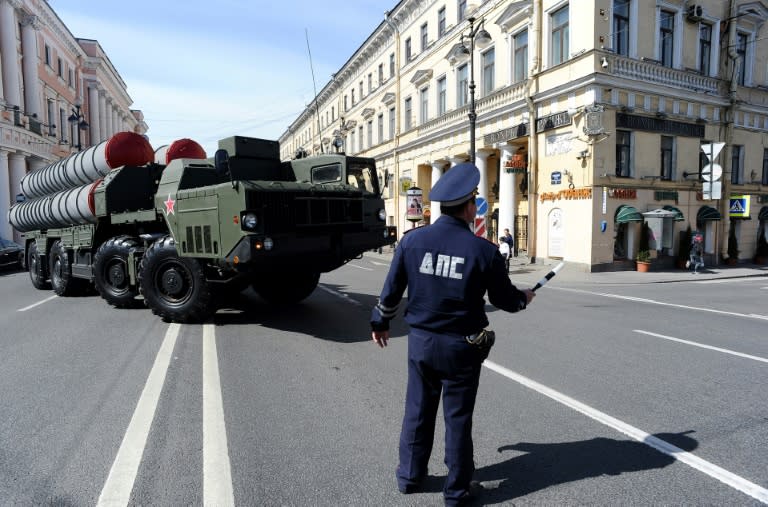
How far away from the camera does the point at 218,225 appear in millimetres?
6539

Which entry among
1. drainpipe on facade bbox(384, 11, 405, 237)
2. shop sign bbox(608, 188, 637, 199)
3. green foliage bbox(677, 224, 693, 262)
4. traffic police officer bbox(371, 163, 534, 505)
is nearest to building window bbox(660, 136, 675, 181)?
shop sign bbox(608, 188, 637, 199)

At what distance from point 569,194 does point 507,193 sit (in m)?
3.97

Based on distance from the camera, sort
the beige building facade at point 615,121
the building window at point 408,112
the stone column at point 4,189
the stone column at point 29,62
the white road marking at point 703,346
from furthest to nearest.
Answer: the stone column at point 29,62, the building window at point 408,112, the stone column at point 4,189, the beige building facade at point 615,121, the white road marking at point 703,346

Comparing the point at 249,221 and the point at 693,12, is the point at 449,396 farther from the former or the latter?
the point at 693,12

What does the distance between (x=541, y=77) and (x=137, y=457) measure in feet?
63.8

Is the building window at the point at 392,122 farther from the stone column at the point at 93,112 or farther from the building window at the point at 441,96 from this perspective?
the stone column at the point at 93,112

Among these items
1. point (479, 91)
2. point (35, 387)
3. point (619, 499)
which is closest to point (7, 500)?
point (35, 387)

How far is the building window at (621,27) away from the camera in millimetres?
17219

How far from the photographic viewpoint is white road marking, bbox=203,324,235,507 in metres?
2.83

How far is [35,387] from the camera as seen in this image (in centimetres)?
476

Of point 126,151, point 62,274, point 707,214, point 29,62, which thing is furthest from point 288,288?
point 29,62

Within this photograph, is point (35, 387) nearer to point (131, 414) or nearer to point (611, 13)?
point (131, 414)

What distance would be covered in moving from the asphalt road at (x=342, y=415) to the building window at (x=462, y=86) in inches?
757

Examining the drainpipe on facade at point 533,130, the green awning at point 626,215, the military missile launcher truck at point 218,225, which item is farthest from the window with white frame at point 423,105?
the military missile launcher truck at point 218,225
